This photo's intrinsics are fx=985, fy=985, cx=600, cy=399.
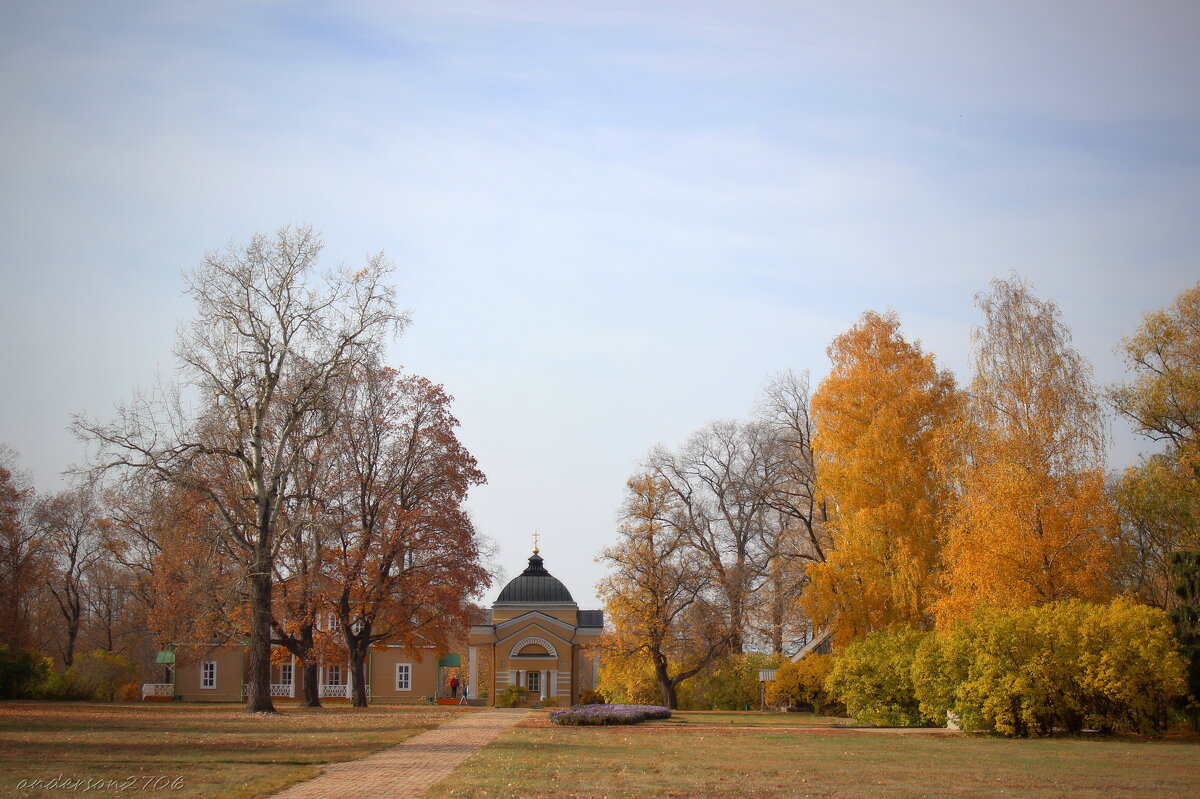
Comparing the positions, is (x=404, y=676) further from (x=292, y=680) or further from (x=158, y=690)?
(x=158, y=690)

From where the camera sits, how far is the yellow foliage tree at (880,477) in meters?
29.1

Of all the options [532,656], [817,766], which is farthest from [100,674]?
[817,766]

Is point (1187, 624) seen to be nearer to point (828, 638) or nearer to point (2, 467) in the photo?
point (828, 638)

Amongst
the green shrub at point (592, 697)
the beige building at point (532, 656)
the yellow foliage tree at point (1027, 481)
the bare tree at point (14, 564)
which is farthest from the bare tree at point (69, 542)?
the yellow foliage tree at point (1027, 481)

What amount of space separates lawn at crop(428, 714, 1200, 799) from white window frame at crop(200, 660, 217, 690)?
3340 cm

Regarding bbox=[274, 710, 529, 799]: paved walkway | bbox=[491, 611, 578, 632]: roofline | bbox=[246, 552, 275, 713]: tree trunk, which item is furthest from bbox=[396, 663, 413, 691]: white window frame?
bbox=[274, 710, 529, 799]: paved walkway

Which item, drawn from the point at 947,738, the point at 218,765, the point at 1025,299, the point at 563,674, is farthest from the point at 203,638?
the point at 1025,299

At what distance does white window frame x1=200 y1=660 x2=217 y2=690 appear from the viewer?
2004 inches

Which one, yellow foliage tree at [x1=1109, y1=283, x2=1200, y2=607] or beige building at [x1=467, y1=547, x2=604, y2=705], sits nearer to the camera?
yellow foliage tree at [x1=1109, y1=283, x2=1200, y2=607]

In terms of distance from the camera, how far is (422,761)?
54.0ft

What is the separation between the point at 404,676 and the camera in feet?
166

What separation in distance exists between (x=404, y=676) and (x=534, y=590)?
8.98 metres

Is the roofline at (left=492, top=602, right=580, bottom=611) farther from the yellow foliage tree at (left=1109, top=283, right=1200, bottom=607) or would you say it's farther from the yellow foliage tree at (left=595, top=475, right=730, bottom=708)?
the yellow foliage tree at (left=1109, top=283, right=1200, bottom=607)

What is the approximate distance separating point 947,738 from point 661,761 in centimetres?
921
